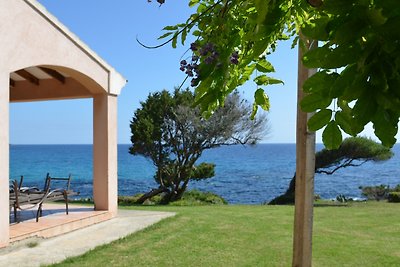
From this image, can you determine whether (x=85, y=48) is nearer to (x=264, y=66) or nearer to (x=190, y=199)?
(x=264, y=66)

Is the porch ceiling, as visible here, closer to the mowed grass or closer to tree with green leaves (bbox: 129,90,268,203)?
the mowed grass

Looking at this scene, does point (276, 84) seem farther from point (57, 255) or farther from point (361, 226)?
point (361, 226)

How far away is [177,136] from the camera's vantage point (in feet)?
70.4

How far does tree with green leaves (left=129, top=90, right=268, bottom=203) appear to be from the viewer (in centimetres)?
2059

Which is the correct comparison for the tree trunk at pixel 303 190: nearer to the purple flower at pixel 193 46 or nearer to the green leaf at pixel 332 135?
the purple flower at pixel 193 46

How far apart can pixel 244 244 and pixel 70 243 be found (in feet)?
9.67

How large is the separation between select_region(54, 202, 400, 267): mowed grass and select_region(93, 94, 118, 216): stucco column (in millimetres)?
1452

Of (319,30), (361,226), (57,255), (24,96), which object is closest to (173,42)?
(319,30)

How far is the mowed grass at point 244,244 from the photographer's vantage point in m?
6.45

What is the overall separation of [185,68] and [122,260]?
18.3ft

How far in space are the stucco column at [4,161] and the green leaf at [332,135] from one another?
6.75 metres

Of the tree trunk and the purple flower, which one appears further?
the tree trunk

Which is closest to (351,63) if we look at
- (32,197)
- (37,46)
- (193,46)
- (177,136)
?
(193,46)

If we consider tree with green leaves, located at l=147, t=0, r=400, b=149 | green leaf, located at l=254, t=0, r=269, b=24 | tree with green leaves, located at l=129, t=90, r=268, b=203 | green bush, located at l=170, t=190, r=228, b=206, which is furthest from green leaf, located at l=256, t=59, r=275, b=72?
green bush, located at l=170, t=190, r=228, b=206
